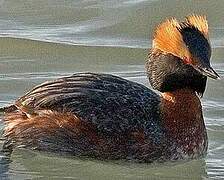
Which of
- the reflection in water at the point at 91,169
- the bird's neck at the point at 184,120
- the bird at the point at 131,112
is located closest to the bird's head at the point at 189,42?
the bird at the point at 131,112

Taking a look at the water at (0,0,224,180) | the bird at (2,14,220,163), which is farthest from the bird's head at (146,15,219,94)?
the water at (0,0,224,180)

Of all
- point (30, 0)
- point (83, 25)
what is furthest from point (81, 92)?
point (30, 0)

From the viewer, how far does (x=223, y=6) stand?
42.6 feet

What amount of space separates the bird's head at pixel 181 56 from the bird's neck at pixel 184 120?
0.34ft

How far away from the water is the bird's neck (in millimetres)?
161

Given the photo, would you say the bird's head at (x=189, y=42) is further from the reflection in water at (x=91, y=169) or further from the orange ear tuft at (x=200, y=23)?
the reflection in water at (x=91, y=169)

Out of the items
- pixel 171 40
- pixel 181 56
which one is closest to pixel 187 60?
pixel 181 56

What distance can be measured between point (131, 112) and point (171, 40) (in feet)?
2.45

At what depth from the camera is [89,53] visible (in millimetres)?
11508

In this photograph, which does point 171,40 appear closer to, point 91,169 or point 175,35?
point 175,35

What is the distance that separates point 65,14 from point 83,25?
0.38 m

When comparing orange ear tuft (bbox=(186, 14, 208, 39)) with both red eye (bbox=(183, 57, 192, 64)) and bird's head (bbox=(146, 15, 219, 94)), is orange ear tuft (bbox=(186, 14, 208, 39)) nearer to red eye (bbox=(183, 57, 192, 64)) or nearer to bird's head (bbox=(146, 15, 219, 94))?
bird's head (bbox=(146, 15, 219, 94))

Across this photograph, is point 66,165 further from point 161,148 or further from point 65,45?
point 65,45

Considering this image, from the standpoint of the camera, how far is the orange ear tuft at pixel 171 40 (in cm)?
891
